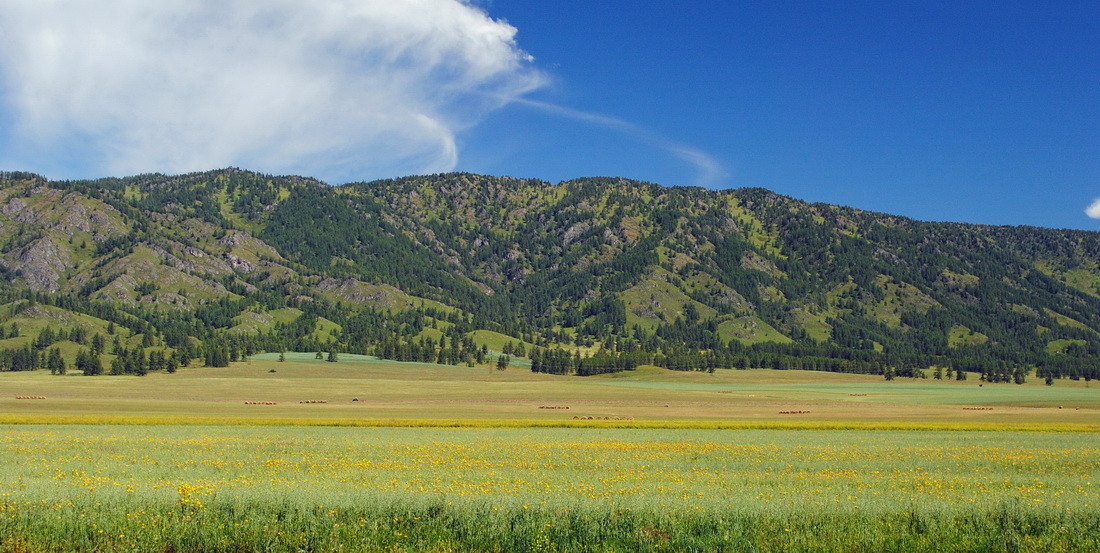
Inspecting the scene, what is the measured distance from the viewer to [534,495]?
901 inches

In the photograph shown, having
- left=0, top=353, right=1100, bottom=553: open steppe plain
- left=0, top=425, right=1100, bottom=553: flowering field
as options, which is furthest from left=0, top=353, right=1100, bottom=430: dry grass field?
left=0, top=425, right=1100, bottom=553: flowering field

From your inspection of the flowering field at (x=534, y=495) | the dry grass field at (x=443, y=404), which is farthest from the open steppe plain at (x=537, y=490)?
the dry grass field at (x=443, y=404)

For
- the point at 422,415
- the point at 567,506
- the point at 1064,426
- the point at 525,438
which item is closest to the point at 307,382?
the point at 422,415

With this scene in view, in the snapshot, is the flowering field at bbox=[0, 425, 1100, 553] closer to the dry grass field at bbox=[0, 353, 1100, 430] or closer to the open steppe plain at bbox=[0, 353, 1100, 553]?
the open steppe plain at bbox=[0, 353, 1100, 553]

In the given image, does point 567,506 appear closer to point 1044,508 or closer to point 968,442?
point 1044,508

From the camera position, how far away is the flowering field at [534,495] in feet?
54.2

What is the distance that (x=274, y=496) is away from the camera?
2144 centimetres

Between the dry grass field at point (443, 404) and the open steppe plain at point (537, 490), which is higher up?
the open steppe plain at point (537, 490)

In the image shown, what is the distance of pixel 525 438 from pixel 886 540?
1324 inches

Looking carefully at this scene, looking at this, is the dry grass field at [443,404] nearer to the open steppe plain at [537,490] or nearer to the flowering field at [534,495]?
the open steppe plain at [537,490]

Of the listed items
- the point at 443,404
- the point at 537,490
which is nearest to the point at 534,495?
the point at 537,490

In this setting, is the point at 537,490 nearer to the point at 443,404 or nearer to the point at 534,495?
the point at 534,495

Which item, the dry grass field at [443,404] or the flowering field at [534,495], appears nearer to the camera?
the flowering field at [534,495]

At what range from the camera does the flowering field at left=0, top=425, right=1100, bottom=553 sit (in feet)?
54.2
